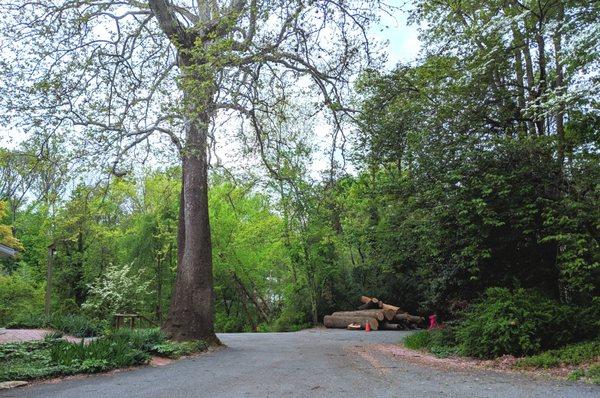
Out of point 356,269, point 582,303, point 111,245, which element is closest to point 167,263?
point 111,245

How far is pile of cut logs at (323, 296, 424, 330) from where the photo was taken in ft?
70.1

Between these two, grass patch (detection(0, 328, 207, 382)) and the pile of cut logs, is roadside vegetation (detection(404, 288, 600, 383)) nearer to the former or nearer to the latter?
grass patch (detection(0, 328, 207, 382))

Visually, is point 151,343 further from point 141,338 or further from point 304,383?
point 304,383

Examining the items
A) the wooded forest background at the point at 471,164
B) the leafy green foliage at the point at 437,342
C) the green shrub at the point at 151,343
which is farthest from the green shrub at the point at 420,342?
the green shrub at the point at 151,343

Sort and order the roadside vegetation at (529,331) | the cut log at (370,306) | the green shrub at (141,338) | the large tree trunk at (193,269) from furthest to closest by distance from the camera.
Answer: the cut log at (370,306) < the large tree trunk at (193,269) < the green shrub at (141,338) < the roadside vegetation at (529,331)

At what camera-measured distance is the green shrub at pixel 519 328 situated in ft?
28.9

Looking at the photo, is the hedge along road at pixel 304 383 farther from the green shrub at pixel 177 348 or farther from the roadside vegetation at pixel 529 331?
the roadside vegetation at pixel 529 331

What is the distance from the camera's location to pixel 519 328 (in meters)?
8.84

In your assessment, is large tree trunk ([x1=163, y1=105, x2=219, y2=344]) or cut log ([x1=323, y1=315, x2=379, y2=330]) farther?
cut log ([x1=323, y1=315, x2=379, y2=330])

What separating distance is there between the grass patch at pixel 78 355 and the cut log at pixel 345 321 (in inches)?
508

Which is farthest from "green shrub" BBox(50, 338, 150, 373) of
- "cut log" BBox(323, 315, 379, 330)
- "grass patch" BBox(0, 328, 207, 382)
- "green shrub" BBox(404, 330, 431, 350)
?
"cut log" BBox(323, 315, 379, 330)

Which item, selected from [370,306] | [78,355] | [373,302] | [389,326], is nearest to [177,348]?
[78,355]

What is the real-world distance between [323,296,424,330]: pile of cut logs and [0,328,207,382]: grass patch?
13.0 m

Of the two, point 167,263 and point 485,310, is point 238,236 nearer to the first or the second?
point 167,263
